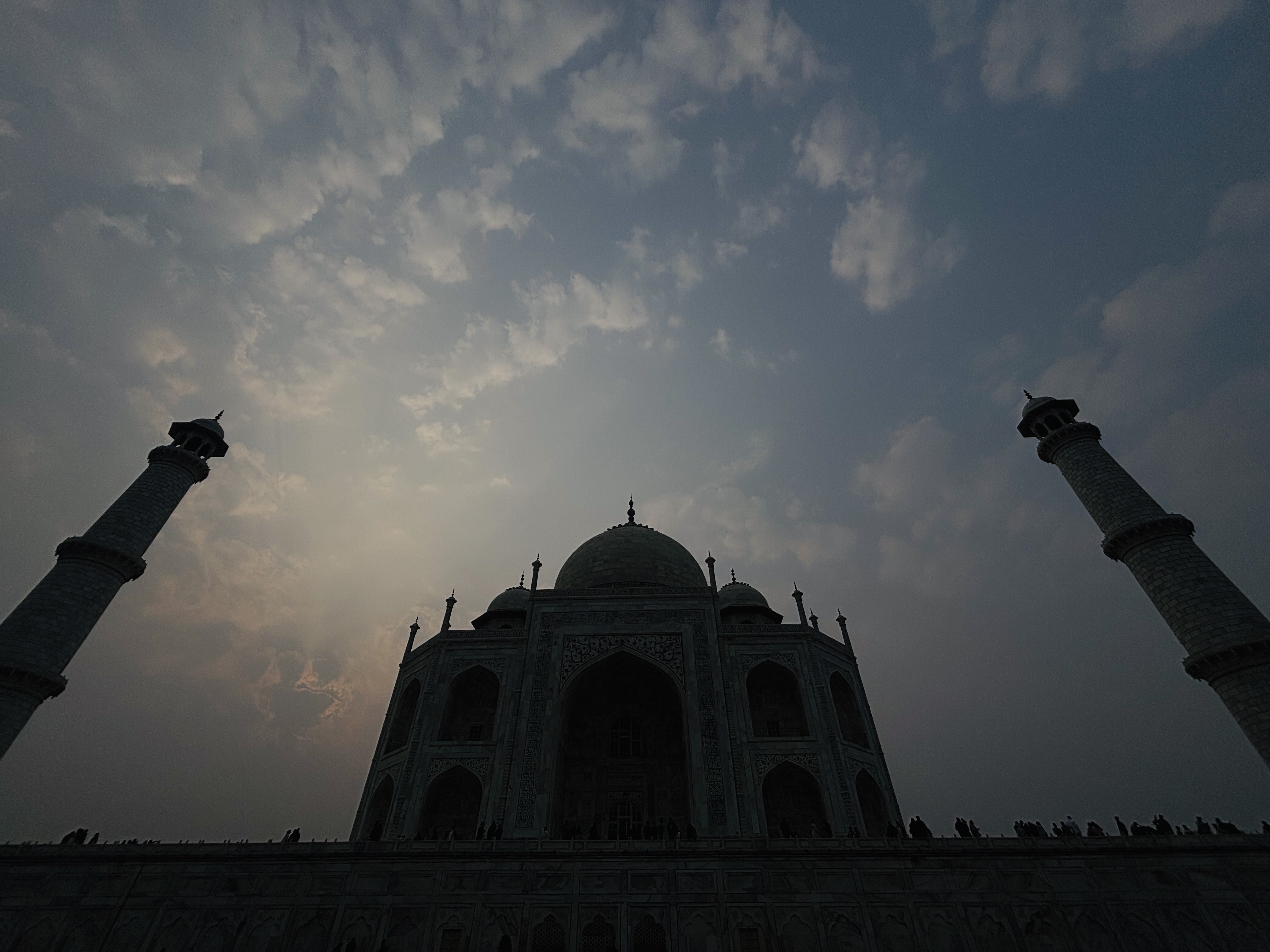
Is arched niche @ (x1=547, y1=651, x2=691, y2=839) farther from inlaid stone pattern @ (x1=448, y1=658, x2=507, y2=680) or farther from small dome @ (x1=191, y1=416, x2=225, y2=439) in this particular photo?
small dome @ (x1=191, y1=416, x2=225, y2=439)

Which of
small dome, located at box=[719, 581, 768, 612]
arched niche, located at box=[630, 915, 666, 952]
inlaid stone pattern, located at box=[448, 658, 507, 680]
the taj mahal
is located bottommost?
arched niche, located at box=[630, 915, 666, 952]

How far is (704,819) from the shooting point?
17.7 metres

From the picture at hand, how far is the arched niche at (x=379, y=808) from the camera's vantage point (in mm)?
19641

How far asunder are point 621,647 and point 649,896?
10066 millimetres

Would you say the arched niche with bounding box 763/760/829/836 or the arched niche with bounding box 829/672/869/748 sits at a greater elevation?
the arched niche with bounding box 829/672/869/748

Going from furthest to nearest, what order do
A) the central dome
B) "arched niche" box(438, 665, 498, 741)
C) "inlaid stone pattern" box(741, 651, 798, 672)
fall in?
1. the central dome
2. "arched niche" box(438, 665, 498, 741)
3. "inlaid stone pattern" box(741, 651, 798, 672)

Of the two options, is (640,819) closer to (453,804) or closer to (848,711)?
(453,804)

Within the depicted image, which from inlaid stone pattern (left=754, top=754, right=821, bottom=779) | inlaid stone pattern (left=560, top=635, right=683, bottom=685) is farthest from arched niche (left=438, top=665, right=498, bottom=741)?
inlaid stone pattern (left=754, top=754, right=821, bottom=779)

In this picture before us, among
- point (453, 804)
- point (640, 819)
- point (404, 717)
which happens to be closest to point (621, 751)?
point (640, 819)

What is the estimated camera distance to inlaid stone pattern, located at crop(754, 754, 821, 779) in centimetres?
1878

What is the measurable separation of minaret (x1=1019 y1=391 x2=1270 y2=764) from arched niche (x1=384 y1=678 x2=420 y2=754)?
21.0m

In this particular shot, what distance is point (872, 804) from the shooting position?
1945 centimetres

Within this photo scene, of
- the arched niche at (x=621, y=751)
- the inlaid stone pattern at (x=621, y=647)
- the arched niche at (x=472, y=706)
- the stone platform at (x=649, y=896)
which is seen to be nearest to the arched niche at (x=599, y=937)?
the stone platform at (x=649, y=896)

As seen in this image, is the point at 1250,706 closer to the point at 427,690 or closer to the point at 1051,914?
the point at 1051,914
